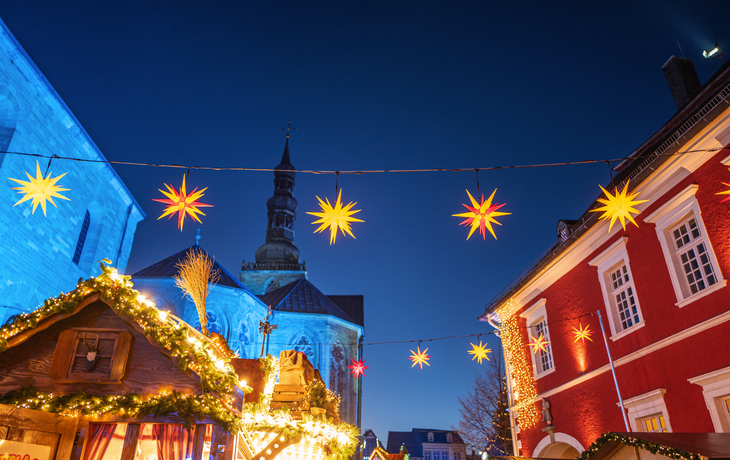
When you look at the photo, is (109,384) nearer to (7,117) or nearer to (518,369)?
(7,117)


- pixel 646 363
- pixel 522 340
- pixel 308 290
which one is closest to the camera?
pixel 646 363

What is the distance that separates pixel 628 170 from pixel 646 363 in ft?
16.7

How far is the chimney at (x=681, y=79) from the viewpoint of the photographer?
12797 mm

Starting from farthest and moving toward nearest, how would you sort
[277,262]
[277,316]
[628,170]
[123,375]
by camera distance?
[277,262] → [277,316] → [628,170] → [123,375]

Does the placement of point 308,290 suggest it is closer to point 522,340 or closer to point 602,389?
point 522,340

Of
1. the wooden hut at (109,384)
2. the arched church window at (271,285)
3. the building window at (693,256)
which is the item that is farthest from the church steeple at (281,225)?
the wooden hut at (109,384)

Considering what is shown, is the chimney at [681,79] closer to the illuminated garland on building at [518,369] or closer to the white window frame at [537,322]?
the white window frame at [537,322]

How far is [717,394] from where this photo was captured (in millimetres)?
8102

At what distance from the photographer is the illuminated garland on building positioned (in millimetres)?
14758

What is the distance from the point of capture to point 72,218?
56.7 feet

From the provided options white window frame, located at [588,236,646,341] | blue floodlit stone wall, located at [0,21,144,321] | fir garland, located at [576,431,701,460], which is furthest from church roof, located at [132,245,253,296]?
fir garland, located at [576,431,701,460]

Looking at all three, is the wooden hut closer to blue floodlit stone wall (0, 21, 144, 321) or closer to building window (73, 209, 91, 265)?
blue floodlit stone wall (0, 21, 144, 321)

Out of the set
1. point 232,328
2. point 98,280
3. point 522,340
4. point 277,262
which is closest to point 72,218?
point 232,328

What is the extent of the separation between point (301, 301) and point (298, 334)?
250 cm
